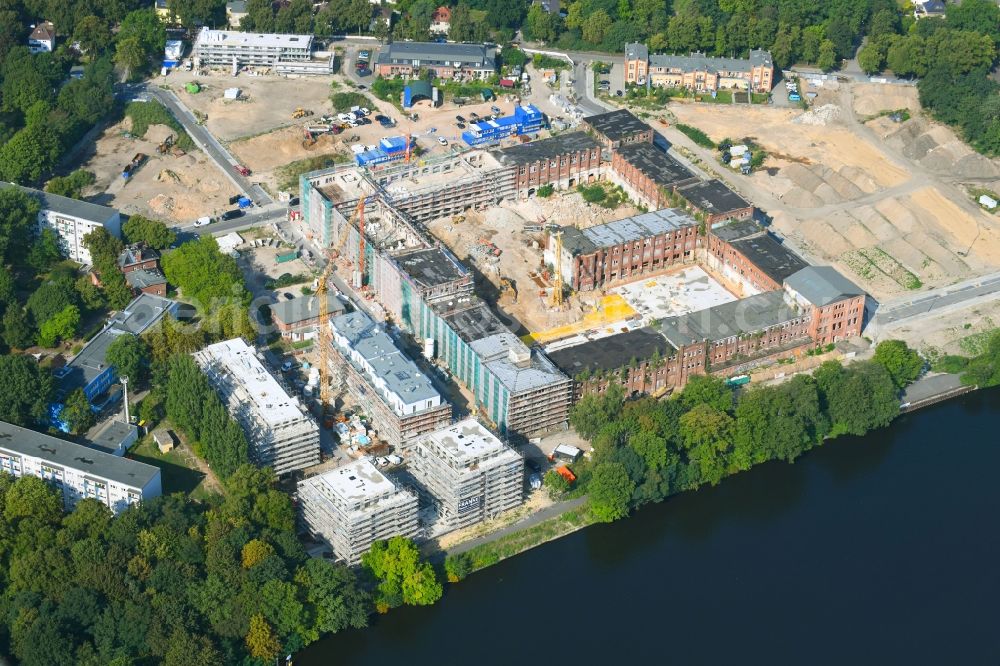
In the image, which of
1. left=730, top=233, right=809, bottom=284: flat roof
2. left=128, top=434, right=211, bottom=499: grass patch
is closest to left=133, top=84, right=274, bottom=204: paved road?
left=128, top=434, right=211, bottom=499: grass patch

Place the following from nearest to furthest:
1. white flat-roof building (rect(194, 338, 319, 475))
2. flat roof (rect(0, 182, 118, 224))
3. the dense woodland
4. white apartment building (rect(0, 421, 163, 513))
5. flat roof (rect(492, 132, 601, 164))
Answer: white apartment building (rect(0, 421, 163, 513)), white flat-roof building (rect(194, 338, 319, 475)), the dense woodland, flat roof (rect(0, 182, 118, 224)), flat roof (rect(492, 132, 601, 164))

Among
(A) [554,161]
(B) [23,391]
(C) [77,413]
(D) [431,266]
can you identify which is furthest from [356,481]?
(A) [554,161]

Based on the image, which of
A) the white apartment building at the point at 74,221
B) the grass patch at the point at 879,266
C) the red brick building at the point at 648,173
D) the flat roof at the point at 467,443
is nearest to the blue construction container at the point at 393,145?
the red brick building at the point at 648,173

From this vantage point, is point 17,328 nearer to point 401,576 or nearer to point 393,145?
point 401,576

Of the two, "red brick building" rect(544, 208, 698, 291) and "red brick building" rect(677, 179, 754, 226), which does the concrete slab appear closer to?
"red brick building" rect(544, 208, 698, 291)

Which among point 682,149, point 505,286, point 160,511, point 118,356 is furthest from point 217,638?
point 682,149

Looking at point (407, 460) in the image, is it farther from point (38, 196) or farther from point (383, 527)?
point (38, 196)
